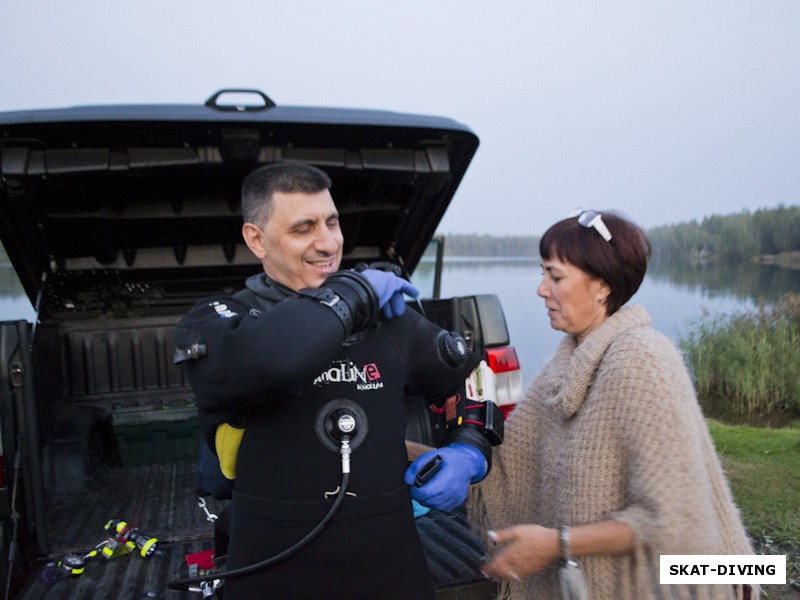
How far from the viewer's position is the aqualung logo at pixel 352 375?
1.62m

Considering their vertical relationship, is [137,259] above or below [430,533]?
above

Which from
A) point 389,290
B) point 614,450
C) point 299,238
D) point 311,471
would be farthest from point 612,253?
point 311,471

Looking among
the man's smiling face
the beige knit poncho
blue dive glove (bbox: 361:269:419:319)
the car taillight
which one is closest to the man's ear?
the man's smiling face

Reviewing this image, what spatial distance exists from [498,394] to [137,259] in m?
2.56

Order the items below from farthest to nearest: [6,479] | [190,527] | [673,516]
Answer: [190,527], [6,479], [673,516]

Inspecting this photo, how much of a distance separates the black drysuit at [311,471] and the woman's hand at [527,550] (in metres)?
0.29

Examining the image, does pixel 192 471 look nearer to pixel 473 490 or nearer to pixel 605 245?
pixel 473 490

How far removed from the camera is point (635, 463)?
1.49 meters

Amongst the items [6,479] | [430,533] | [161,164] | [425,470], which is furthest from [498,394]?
[6,479]

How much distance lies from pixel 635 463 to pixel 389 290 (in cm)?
78

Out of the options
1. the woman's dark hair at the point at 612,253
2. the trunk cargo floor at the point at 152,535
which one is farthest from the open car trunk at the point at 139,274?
the woman's dark hair at the point at 612,253

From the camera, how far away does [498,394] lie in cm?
338

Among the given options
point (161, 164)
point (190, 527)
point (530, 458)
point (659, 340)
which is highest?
point (161, 164)

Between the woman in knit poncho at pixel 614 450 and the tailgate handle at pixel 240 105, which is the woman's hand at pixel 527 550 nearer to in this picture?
the woman in knit poncho at pixel 614 450
